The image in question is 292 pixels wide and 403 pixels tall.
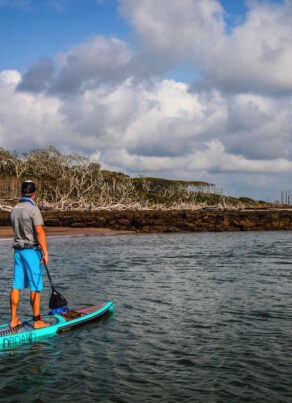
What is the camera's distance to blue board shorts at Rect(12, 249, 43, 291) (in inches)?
346

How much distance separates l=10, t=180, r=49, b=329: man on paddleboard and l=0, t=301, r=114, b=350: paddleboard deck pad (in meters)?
0.29

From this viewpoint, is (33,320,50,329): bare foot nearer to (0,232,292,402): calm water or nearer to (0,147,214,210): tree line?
(0,232,292,402): calm water

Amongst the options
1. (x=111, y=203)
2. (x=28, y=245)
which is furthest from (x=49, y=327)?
(x=111, y=203)

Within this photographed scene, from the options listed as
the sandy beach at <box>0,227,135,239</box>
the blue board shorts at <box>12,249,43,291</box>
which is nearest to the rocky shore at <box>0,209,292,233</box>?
the sandy beach at <box>0,227,135,239</box>

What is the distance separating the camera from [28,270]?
8852 millimetres

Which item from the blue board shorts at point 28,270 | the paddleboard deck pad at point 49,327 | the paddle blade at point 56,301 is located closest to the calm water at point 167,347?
the paddleboard deck pad at point 49,327

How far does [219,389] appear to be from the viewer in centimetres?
651

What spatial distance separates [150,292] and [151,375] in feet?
23.4

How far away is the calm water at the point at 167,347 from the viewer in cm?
652

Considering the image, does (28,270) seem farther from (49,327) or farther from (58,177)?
(58,177)

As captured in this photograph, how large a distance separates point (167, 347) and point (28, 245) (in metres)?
3.37

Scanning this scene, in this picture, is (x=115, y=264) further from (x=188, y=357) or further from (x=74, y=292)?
(x=188, y=357)

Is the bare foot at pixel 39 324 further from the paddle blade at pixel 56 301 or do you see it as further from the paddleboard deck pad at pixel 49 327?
the paddle blade at pixel 56 301

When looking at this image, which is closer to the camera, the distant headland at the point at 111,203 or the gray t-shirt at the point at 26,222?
the gray t-shirt at the point at 26,222
